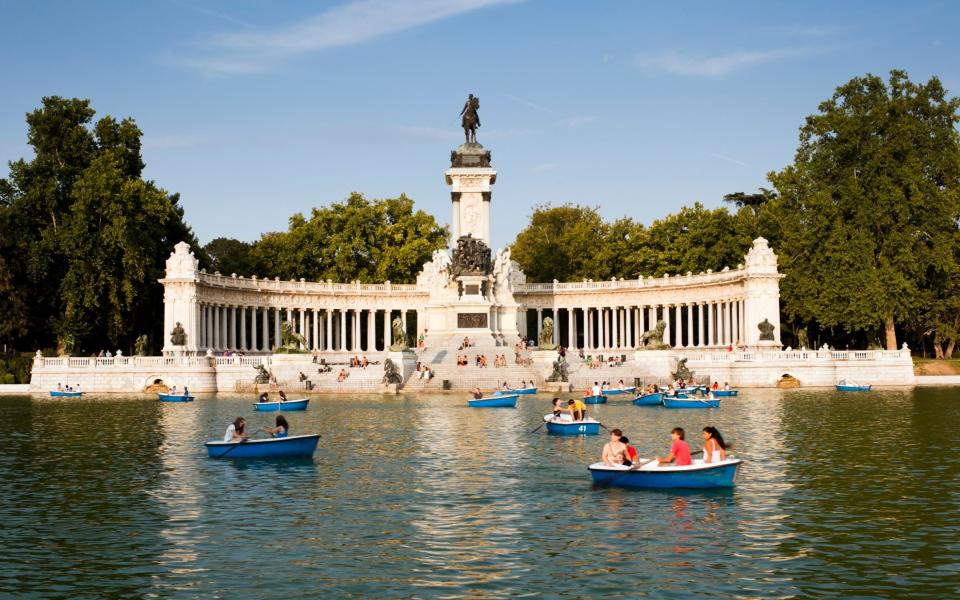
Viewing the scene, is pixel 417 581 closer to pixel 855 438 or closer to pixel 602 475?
pixel 602 475

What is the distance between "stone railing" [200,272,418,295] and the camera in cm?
8588

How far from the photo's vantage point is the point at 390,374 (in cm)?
6081

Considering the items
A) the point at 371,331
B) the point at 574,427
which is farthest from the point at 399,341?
the point at 574,427

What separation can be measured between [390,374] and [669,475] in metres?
38.8

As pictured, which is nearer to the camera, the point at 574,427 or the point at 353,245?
the point at 574,427

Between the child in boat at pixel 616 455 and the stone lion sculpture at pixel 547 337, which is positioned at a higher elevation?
the stone lion sculpture at pixel 547 337

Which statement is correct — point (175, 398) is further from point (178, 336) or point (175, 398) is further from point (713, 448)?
point (713, 448)

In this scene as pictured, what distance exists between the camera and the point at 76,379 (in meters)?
66.1

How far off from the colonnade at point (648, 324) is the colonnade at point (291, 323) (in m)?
16.0

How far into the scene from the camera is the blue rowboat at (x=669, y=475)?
22.8 meters

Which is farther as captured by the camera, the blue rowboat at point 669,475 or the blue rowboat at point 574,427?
the blue rowboat at point 574,427

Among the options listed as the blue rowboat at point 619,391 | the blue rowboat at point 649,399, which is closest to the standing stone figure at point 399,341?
the blue rowboat at point 619,391

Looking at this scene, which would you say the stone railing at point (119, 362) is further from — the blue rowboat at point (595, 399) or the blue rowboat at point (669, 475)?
the blue rowboat at point (669, 475)

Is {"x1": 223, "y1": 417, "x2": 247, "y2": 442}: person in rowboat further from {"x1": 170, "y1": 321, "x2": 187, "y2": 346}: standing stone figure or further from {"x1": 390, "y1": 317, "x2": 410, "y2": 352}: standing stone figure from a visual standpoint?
{"x1": 170, "y1": 321, "x2": 187, "y2": 346}: standing stone figure
